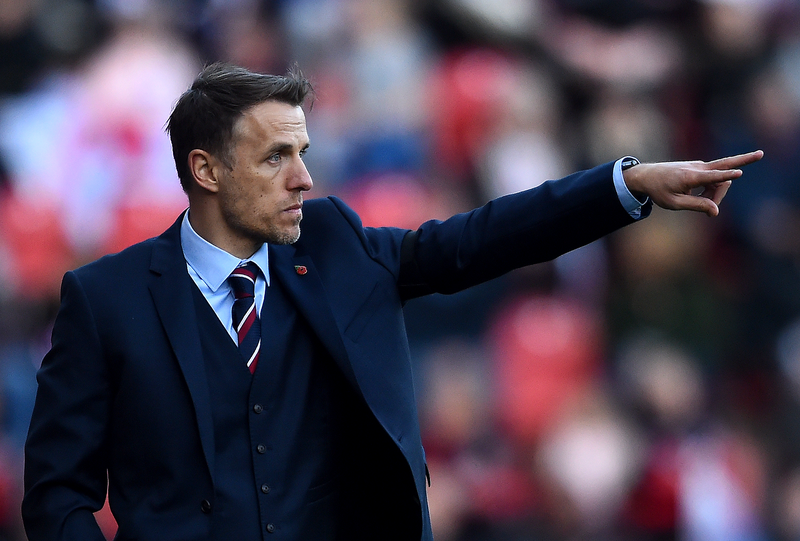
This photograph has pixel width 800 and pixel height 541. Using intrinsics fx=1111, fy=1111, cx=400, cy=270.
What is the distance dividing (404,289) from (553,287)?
289cm

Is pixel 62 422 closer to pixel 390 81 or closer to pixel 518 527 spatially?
pixel 518 527

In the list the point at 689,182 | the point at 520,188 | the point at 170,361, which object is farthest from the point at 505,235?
the point at 520,188

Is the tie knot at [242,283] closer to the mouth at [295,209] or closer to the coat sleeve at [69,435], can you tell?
the mouth at [295,209]

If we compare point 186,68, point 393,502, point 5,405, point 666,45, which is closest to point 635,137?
point 666,45

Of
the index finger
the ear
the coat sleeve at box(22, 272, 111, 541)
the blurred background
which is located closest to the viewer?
the index finger

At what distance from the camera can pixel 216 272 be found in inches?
100

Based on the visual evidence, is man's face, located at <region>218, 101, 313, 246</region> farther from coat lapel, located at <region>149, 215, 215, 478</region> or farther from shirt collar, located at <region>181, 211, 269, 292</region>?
coat lapel, located at <region>149, 215, 215, 478</region>

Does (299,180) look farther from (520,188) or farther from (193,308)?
(520,188)

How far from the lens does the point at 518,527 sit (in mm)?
4984

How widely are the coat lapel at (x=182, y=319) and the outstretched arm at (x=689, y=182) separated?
1017mm

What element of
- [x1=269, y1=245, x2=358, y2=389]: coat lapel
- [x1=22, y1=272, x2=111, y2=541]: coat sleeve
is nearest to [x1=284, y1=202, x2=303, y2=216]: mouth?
[x1=269, y1=245, x2=358, y2=389]: coat lapel

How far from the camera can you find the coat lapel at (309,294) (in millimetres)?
2455

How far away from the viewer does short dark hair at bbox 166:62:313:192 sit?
8.35 feet

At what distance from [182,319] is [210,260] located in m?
0.18
